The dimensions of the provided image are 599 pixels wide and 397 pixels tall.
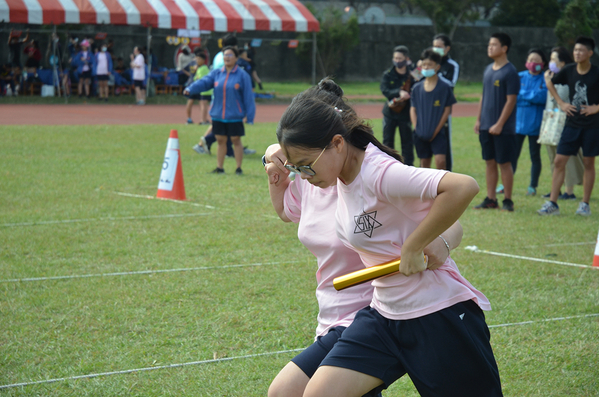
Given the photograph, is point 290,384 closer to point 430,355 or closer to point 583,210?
point 430,355

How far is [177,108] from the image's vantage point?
23859 mm

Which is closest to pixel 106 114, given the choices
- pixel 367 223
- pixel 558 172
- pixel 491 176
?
pixel 491 176

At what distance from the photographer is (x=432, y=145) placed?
907cm

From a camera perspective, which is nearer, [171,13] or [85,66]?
[171,13]

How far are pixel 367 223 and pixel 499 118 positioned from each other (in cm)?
638

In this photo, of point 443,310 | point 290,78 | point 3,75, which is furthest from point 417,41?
point 443,310

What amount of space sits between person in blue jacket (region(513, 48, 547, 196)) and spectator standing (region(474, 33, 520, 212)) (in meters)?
1.45

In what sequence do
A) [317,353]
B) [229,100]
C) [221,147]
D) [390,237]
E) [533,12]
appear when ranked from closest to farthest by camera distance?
[390,237] → [317,353] → [229,100] → [221,147] → [533,12]

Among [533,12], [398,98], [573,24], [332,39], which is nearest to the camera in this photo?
[398,98]

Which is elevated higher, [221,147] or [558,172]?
[558,172]

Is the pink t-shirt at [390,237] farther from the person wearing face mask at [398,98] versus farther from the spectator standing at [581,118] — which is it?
the person wearing face mask at [398,98]

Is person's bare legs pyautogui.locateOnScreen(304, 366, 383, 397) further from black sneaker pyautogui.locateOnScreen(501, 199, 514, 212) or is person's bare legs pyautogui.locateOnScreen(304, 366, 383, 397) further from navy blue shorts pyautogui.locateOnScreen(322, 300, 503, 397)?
black sneaker pyautogui.locateOnScreen(501, 199, 514, 212)

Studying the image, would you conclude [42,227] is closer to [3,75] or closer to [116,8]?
[116,8]

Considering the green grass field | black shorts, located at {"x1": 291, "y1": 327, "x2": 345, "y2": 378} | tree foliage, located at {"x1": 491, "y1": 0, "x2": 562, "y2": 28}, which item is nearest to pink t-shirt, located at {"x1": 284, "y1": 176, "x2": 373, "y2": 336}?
black shorts, located at {"x1": 291, "y1": 327, "x2": 345, "y2": 378}
